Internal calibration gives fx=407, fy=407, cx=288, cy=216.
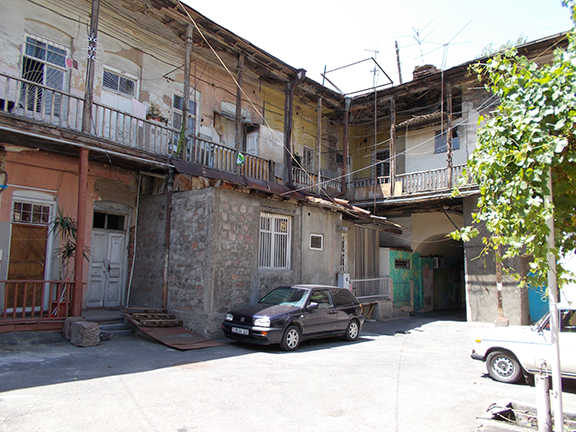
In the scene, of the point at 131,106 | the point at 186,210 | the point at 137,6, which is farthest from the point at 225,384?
the point at 137,6

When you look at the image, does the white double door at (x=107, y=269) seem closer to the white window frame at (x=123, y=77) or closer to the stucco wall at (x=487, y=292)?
the white window frame at (x=123, y=77)

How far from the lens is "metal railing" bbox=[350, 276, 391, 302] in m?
15.5

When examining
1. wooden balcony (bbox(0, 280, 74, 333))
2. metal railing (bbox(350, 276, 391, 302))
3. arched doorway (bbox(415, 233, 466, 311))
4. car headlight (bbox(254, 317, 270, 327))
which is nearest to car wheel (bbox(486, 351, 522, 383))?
car headlight (bbox(254, 317, 270, 327))

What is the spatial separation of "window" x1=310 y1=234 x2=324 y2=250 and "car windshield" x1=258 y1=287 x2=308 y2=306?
3.44 meters

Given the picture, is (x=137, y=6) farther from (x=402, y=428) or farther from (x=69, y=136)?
(x=402, y=428)

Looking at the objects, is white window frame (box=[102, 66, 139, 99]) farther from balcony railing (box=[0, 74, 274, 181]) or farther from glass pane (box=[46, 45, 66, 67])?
glass pane (box=[46, 45, 66, 67])

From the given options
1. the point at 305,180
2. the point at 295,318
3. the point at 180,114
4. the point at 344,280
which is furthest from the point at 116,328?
the point at 305,180

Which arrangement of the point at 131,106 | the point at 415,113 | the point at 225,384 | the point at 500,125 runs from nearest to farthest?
the point at 500,125 < the point at 225,384 < the point at 131,106 < the point at 415,113

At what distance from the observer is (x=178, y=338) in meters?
9.59

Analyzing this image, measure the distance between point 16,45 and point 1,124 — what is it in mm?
3001

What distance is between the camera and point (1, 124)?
323 inches

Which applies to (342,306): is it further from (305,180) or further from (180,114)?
(180,114)

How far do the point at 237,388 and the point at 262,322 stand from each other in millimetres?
2913

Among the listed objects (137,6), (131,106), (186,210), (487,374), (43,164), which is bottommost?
(487,374)
